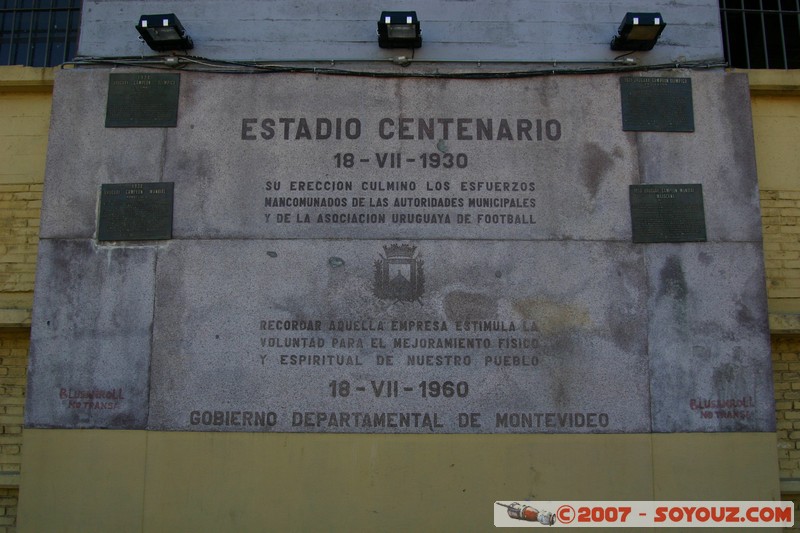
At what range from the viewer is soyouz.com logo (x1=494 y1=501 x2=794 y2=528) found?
596 cm

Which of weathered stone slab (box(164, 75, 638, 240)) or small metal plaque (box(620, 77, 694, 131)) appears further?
small metal plaque (box(620, 77, 694, 131))

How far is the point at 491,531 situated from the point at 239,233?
3304 mm

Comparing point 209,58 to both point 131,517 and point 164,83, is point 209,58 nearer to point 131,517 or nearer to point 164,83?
point 164,83

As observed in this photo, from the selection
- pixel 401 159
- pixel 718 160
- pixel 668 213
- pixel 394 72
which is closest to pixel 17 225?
pixel 401 159

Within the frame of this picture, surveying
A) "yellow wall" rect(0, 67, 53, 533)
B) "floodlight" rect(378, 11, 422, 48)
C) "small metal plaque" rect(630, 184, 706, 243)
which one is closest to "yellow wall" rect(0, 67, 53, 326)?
"yellow wall" rect(0, 67, 53, 533)

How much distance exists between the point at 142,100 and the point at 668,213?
4868mm

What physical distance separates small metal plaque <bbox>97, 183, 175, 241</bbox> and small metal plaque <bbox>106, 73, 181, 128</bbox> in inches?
23.7

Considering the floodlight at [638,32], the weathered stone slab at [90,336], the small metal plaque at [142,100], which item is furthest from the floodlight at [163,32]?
the floodlight at [638,32]

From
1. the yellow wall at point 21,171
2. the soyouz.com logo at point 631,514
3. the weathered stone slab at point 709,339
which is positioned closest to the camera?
the soyouz.com logo at point 631,514

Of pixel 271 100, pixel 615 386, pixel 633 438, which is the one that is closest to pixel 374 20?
pixel 271 100

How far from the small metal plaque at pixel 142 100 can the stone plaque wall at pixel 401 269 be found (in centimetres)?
8

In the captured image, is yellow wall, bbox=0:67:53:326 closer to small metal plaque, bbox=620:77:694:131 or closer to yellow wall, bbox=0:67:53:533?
yellow wall, bbox=0:67:53:533

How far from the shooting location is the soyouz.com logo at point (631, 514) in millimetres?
5965

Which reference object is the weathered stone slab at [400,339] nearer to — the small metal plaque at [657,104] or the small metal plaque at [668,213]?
the small metal plaque at [668,213]
